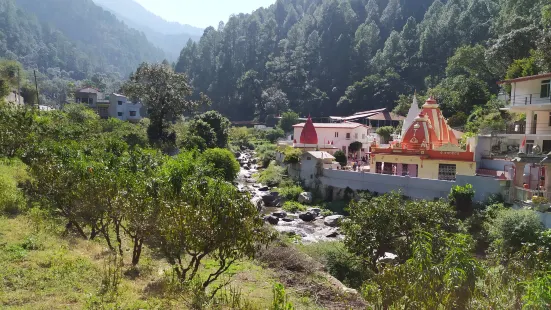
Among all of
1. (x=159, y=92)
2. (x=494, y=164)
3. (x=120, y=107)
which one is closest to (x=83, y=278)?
(x=494, y=164)

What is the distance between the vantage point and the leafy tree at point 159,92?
4072 centimetres

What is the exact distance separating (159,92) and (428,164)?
26.6 m

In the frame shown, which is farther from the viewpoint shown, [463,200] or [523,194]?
[463,200]

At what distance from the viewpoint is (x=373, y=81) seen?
79.0 meters

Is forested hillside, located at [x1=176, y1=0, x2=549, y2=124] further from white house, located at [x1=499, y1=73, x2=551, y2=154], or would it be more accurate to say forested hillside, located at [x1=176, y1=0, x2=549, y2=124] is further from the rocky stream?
the rocky stream

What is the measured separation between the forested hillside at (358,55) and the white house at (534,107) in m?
15.7

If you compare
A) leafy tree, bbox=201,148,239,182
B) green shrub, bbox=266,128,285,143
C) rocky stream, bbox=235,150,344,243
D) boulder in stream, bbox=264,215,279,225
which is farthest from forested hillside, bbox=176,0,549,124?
boulder in stream, bbox=264,215,279,225

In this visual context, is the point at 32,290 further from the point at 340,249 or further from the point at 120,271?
the point at 340,249

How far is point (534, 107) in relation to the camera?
88.6ft

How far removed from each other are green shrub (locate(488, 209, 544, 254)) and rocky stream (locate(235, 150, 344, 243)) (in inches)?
311

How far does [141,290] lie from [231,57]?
110m

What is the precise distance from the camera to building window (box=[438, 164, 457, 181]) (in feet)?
91.2

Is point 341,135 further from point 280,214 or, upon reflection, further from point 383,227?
point 383,227

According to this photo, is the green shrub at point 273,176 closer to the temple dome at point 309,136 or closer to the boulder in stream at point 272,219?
the temple dome at point 309,136
